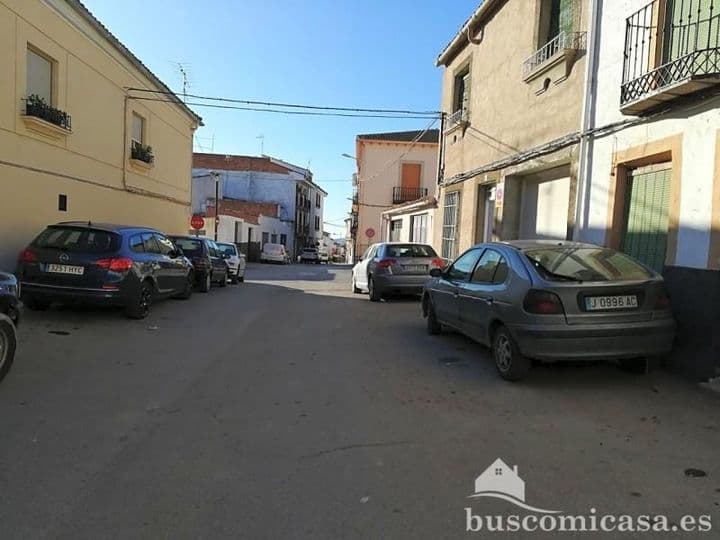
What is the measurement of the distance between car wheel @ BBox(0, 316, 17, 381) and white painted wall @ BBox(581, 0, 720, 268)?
22.5ft

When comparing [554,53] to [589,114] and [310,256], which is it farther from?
[310,256]

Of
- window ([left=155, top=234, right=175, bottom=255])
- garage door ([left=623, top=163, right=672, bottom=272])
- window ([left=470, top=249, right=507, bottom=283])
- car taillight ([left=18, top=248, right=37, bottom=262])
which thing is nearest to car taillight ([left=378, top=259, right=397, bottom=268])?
window ([left=155, top=234, right=175, bottom=255])

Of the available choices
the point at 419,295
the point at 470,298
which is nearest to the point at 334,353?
the point at 470,298

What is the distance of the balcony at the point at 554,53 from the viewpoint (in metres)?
9.40

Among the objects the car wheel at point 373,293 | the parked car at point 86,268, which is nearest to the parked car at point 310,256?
the car wheel at point 373,293

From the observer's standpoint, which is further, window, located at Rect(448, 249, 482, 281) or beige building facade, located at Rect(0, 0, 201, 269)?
beige building facade, located at Rect(0, 0, 201, 269)

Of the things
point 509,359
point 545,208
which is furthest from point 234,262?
point 509,359

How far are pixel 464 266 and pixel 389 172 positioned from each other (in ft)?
118

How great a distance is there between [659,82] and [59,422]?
711 cm

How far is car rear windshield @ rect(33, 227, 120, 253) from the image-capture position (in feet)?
28.5

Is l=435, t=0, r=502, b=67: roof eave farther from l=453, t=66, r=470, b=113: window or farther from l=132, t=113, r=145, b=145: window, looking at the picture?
l=132, t=113, r=145, b=145: window

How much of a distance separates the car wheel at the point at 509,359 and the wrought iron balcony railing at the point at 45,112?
33.2ft

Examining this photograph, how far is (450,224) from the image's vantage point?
16.8 meters

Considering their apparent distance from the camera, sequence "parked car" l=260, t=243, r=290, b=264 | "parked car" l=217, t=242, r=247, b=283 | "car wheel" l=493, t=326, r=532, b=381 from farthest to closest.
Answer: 1. "parked car" l=260, t=243, r=290, b=264
2. "parked car" l=217, t=242, r=247, b=283
3. "car wheel" l=493, t=326, r=532, b=381
